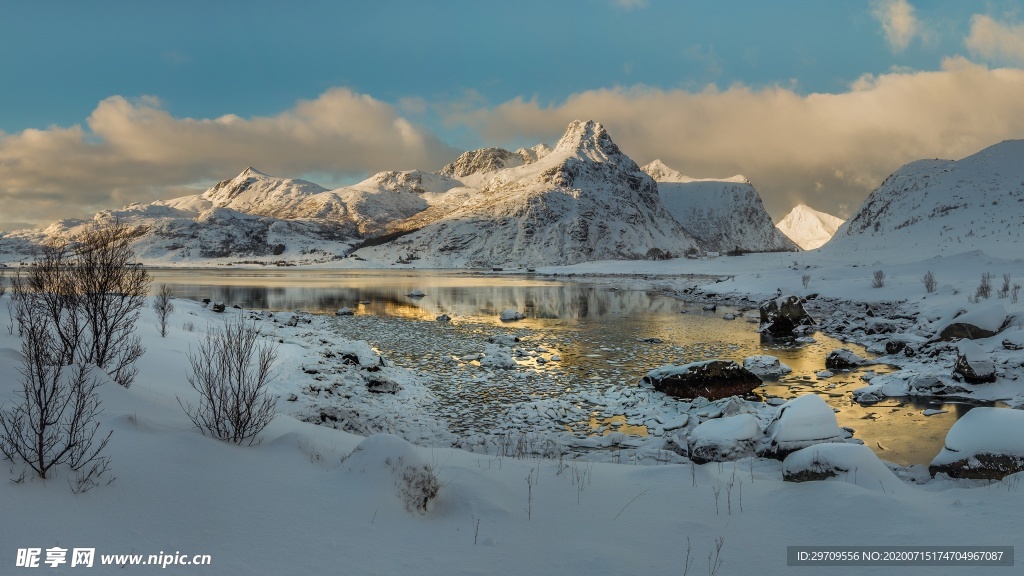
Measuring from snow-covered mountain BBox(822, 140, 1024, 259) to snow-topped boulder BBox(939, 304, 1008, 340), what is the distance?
41.9m

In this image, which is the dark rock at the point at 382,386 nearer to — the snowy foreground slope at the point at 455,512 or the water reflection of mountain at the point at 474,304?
the snowy foreground slope at the point at 455,512

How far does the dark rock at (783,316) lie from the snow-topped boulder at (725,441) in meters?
17.9

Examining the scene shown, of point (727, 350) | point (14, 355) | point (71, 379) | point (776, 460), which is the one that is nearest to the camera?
point (71, 379)

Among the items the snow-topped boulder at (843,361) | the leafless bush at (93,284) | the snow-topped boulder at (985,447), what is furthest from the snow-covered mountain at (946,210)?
the leafless bush at (93,284)

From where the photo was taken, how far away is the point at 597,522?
18.1ft

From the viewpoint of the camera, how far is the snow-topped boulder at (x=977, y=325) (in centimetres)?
1762

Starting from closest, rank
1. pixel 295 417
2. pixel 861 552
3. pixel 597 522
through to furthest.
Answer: pixel 861 552 < pixel 597 522 < pixel 295 417

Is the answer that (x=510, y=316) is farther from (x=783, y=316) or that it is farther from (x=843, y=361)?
(x=843, y=361)

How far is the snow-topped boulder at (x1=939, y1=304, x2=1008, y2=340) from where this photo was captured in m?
17.6

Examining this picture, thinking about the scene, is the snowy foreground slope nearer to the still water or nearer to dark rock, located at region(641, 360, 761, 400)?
the still water

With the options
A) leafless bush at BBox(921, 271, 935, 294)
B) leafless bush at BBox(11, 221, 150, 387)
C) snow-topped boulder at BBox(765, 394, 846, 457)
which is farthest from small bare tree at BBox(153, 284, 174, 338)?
leafless bush at BBox(921, 271, 935, 294)

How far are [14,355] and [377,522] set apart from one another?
27.0 feet

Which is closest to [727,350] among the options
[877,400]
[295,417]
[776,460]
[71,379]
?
→ [877,400]

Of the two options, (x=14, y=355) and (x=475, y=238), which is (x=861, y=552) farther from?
(x=475, y=238)
